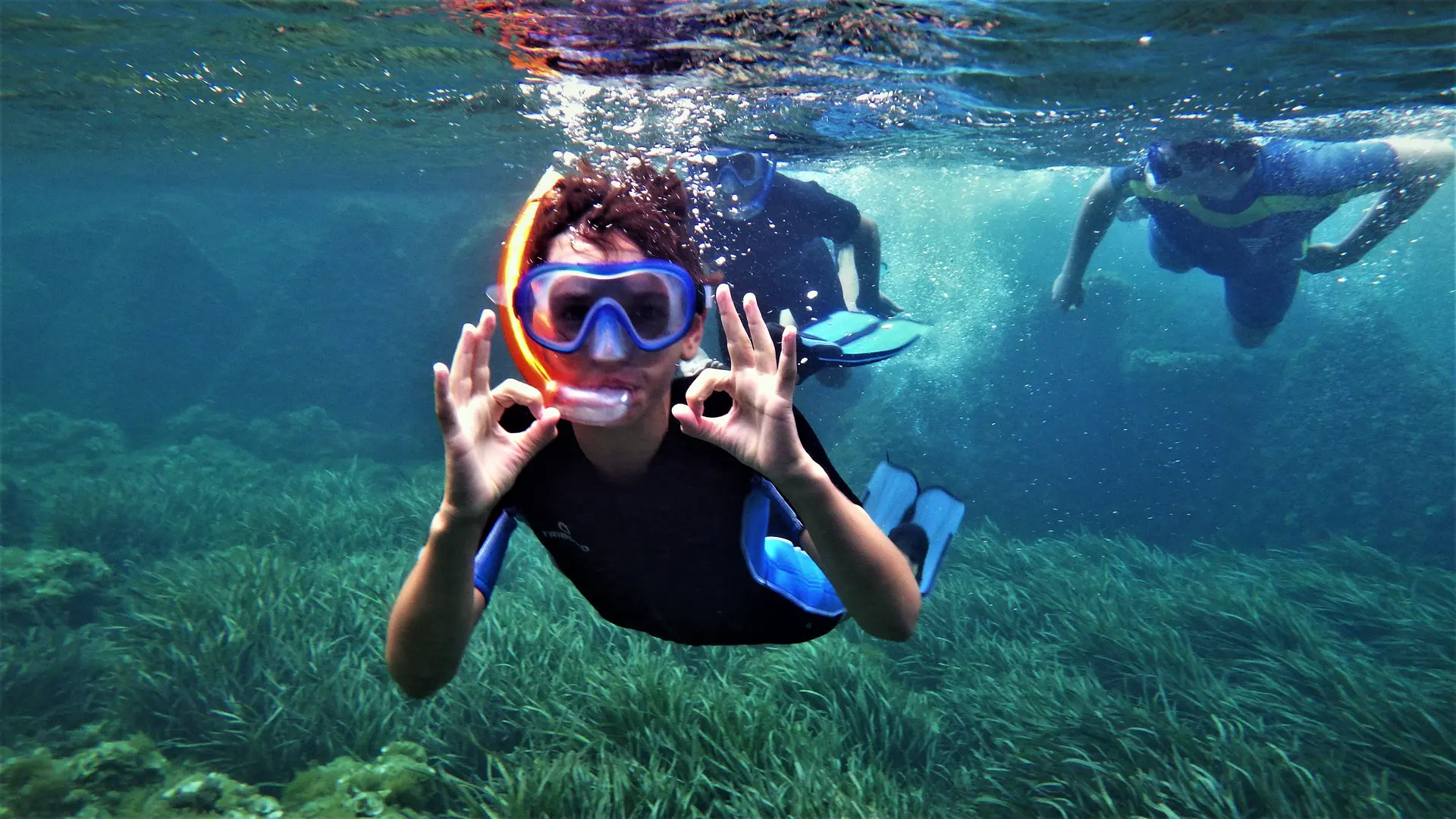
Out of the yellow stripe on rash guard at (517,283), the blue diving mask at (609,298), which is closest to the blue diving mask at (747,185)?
the yellow stripe on rash guard at (517,283)

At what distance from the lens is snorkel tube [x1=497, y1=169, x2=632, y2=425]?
182 cm

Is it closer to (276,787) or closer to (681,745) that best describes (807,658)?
(681,745)

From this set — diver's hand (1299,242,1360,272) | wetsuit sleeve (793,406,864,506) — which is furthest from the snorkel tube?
diver's hand (1299,242,1360,272)

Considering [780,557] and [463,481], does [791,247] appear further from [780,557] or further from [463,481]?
[463,481]

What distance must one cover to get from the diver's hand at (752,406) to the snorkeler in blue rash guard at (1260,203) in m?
8.06

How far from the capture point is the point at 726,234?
6.81 meters

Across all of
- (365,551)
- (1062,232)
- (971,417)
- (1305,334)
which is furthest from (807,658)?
(1062,232)

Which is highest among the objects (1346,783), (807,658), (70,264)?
(1346,783)

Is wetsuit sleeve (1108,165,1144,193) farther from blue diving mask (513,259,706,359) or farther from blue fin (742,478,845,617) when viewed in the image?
blue diving mask (513,259,706,359)

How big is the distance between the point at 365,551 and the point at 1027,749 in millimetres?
8516

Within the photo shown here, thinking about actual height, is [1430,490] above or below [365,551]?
above

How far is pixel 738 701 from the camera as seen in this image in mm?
5172

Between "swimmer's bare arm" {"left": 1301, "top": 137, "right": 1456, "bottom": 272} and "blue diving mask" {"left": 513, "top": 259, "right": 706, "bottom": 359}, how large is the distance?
9.85 m

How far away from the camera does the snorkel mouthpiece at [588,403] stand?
181cm
